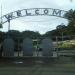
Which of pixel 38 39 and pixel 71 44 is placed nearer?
pixel 38 39

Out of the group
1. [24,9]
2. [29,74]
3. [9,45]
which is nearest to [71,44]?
[24,9]

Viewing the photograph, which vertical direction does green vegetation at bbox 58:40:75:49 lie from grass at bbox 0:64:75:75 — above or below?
above

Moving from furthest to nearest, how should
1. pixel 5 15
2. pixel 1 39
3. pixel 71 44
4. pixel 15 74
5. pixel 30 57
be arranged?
pixel 71 44
pixel 5 15
pixel 1 39
pixel 30 57
pixel 15 74

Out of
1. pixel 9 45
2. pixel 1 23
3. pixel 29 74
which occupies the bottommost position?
pixel 29 74

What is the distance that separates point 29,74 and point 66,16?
25.9m

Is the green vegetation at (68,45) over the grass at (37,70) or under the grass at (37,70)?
over

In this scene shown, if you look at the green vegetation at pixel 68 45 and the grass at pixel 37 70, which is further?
the green vegetation at pixel 68 45

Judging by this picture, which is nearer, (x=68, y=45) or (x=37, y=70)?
(x=37, y=70)

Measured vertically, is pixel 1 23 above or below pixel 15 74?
above

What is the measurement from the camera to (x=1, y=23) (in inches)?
1575

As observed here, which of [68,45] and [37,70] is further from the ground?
[68,45]

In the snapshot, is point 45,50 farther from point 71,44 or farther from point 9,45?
point 71,44

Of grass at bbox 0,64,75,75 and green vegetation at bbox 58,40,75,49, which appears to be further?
green vegetation at bbox 58,40,75,49

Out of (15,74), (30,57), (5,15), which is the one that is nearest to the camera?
(15,74)
